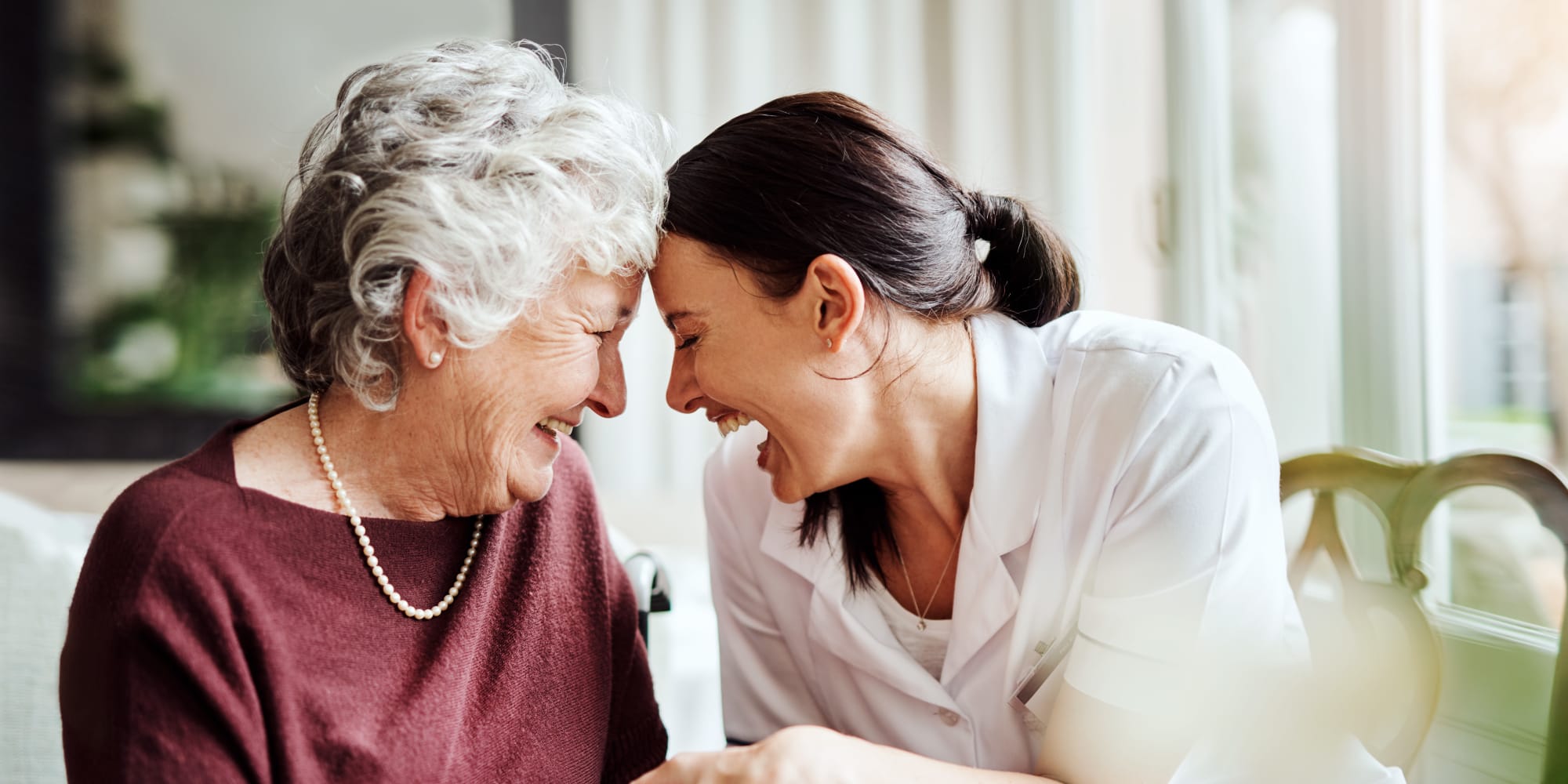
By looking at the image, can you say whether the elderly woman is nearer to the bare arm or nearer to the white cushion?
the bare arm

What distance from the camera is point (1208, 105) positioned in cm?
224

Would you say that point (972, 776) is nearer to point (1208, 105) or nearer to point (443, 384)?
point (443, 384)

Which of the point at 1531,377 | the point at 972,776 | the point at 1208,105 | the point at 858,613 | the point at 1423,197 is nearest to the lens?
the point at 972,776

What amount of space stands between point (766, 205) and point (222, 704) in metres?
0.68

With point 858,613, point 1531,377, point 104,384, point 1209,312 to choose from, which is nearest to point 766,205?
point 858,613

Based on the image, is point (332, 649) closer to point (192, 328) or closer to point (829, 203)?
point (829, 203)

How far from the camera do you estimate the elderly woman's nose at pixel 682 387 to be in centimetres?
122

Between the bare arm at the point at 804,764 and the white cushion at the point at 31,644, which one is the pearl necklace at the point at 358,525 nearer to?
the bare arm at the point at 804,764

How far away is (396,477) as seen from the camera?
1.06 meters

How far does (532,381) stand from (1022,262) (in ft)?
1.98

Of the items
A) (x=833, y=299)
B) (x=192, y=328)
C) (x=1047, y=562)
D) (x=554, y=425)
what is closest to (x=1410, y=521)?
(x=1047, y=562)

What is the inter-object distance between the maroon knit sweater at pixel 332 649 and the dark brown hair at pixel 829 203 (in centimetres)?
39

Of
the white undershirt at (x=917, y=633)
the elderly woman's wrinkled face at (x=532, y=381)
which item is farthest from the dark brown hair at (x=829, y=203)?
the white undershirt at (x=917, y=633)

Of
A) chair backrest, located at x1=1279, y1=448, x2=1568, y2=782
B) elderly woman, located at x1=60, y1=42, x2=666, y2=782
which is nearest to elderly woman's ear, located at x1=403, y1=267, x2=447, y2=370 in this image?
elderly woman, located at x1=60, y1=42, x2=666, y2=782
